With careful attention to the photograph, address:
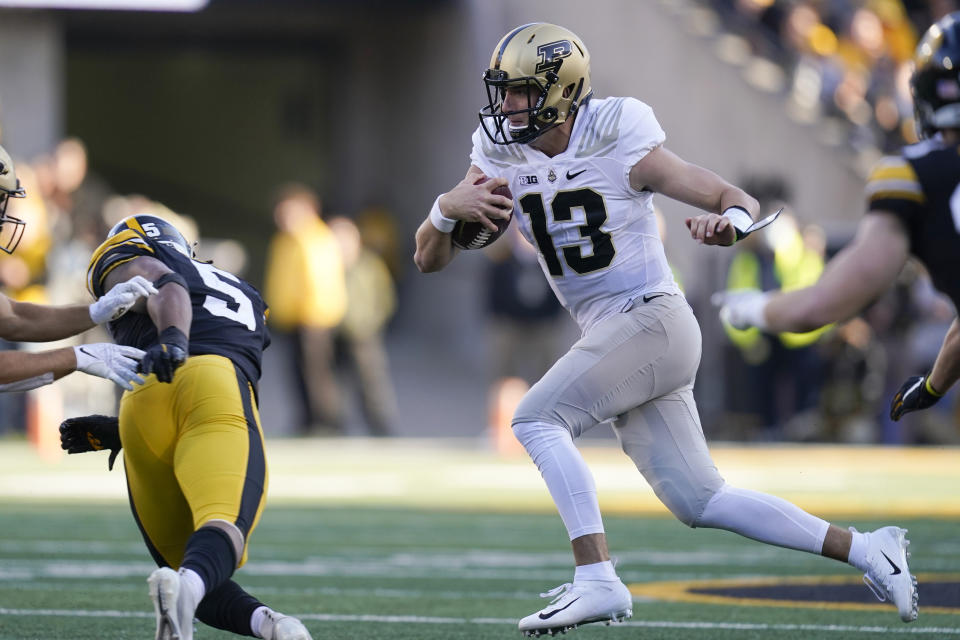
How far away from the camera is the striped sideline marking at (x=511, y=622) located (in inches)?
204

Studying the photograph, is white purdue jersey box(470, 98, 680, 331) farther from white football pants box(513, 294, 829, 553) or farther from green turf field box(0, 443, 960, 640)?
green turf field box(0, 443, 960, 640)

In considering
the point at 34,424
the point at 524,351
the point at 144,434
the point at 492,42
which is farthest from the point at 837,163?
the point at 144,434

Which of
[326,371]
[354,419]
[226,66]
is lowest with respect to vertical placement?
[354,419]

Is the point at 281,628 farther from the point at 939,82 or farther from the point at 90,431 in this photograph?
the point at 939,82

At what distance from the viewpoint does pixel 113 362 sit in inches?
169

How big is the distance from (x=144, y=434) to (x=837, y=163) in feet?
48.3

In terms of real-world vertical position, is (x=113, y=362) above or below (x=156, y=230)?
below

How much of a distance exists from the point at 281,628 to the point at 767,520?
4.90ft

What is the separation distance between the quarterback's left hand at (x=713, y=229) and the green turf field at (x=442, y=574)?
1.32 m

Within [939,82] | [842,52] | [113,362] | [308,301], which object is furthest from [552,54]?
[842,52]

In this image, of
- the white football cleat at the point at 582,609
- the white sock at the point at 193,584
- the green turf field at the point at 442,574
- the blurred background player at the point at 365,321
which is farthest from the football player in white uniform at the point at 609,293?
the blurred background player at the point at 365,321

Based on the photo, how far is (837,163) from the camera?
59.5 ft

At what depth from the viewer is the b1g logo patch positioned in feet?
16.2

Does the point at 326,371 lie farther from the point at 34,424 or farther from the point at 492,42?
the point at 492,42
